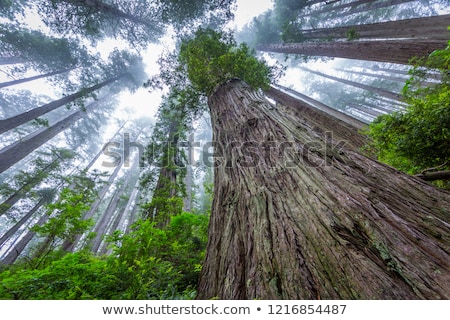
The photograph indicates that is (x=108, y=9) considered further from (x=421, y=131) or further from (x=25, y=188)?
(x=421, y=131)

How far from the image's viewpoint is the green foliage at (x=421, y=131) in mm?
2223

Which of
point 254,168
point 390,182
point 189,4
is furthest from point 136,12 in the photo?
point 390,182

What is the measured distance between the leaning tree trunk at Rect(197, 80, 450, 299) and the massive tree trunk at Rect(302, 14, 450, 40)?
6.64 metres

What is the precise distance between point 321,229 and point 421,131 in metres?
2.17

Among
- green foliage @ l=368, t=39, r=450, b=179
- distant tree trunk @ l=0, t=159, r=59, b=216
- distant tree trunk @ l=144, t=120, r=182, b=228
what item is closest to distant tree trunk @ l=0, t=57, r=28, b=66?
distant tree trunk @ l=0, t=159, r=59, b=216

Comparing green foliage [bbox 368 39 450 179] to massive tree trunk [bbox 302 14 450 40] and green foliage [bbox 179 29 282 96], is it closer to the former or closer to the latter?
green foliage [bbox 179 29 282 96]

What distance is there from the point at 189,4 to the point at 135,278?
1125 cm

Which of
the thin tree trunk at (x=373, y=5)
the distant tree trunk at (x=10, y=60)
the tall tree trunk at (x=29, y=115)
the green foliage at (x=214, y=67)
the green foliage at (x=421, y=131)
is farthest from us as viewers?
the distant tree trunk at (x=10, y=60)

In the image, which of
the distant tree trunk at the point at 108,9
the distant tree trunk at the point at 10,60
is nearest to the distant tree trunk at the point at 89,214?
the distant tree trunk at the point at 108,9

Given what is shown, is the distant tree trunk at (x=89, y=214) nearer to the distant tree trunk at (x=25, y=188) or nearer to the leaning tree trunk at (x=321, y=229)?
the distant tree trunk at (x=25, y=188)

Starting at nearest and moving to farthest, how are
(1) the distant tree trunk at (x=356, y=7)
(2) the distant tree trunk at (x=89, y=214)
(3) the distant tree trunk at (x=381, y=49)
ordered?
(3) the distant tree trunk at (x=381, y=49) → (2) the distant tree trunk at (x=89, y=214) → (1) the distant tree trunk at (x=356, y=7)

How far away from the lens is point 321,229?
1.27 meters

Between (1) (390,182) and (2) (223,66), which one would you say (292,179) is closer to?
(1) (390,182)
